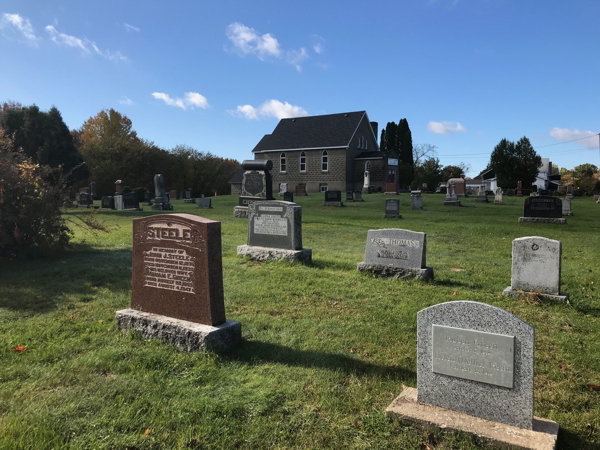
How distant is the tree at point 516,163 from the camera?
4331 centimetres

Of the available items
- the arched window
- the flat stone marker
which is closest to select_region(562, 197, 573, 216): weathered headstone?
the flat stone marker

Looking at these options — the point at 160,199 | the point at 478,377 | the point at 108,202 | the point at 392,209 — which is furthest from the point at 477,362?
the point at 108,202

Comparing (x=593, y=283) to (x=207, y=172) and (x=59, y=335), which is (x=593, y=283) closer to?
(x=59, y=335)

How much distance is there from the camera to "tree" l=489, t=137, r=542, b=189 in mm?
43312

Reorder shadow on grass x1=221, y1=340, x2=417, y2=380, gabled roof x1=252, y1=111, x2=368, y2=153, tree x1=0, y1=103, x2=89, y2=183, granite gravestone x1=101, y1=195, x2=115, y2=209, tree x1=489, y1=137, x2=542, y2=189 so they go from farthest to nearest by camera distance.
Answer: gabled roof x1=252, y1=111, x2=368, y2=153 < tree x1=489, y1=137, x2=542, y2=189 < granite gravestone x1=101, y1=195, x2=115, y2=209 < tree x1=0, y1=103, x2=89, y2=183 < shadow on grass x1=221, y1=340, x2=417, y2=380

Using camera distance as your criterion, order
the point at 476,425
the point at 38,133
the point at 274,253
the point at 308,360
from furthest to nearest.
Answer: the point at 38,133
the point at 274,253
the point at 308,360
the point at 476,425

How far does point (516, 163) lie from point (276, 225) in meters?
41.2

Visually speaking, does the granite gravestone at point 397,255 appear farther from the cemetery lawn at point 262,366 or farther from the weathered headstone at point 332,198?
the weathered headstone at point 332,198

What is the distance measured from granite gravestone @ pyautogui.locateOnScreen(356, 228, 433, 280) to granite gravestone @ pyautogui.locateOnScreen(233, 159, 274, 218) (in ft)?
39.0

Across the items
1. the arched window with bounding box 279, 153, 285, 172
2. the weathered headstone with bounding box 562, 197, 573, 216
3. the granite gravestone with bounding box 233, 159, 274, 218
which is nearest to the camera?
the granite gravestone with bounding box 233, 159, 274, 218

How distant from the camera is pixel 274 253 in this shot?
9.12 m

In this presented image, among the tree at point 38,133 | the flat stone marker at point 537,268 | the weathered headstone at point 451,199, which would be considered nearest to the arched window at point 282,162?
the weathered headstone at point 451,199

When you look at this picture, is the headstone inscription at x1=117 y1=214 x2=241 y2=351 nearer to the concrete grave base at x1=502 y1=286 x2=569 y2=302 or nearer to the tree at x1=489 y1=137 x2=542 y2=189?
the concrete grave base at x1=502 y1=286 x2=569 y2=302

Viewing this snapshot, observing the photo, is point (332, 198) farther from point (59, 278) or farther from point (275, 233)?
point (59, 278)
